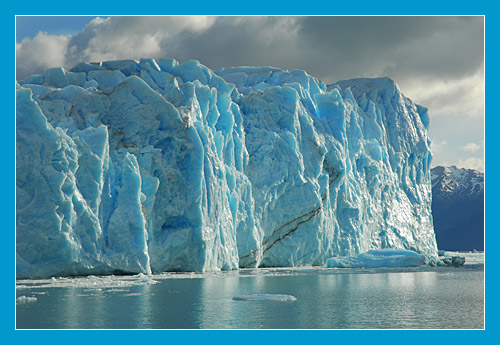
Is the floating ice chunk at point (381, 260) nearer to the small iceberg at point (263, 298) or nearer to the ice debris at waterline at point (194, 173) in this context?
the ice debris at waterline at point (194, 173)

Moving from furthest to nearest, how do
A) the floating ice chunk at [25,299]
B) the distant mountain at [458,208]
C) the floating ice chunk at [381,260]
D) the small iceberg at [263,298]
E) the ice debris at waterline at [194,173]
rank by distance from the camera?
the distant mountain at [458,208] < the floating ice chunk at [381,260] < the ice debris at waterline at [194,173] < the small iceberg at [263,298] < the floating ice chunk at [25,299]

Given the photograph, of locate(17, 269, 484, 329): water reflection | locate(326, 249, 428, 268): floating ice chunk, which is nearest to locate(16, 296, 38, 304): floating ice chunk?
locate(17, 269, 484, 329): water reflection

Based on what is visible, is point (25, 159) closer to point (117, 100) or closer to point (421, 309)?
point (117, 100)

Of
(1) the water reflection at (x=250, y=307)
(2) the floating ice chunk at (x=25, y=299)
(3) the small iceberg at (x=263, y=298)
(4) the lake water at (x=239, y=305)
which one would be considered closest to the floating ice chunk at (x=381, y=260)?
(4) the lake water at (x=239, y=305)

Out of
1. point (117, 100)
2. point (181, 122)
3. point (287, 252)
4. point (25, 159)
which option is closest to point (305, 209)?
point (287, 252)

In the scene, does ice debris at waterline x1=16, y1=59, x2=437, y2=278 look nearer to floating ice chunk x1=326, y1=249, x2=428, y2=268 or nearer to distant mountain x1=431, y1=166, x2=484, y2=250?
floating ice chunk x1=326, y1=249, x2=428, y2=268

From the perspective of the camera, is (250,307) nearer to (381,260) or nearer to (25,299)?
(25,299)
